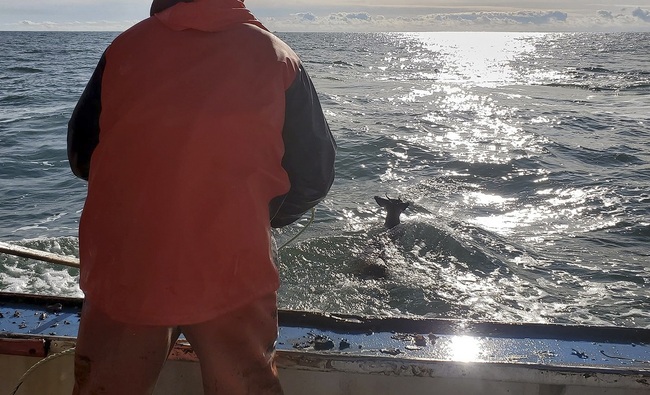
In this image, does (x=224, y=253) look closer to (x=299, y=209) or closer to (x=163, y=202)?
(x=163, y=202)

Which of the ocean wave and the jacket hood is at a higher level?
the jacket hood

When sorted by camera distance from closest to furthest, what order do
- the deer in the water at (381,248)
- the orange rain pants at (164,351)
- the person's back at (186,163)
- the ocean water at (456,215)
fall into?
the person's back at (186,163), the orange rain pants at (164,351), the ocean water at (456,215), the deer in the water at (381,248)

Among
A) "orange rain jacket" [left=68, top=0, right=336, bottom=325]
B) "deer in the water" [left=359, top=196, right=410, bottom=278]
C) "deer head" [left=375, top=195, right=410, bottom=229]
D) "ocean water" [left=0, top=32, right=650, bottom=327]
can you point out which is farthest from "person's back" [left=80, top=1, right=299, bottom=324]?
"deer head" [left=375, top=195, right=410, bottom=229]

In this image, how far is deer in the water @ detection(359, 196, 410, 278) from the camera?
7.77 m

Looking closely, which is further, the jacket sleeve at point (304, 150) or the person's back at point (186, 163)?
the jacket sleeve at point (304, 150)

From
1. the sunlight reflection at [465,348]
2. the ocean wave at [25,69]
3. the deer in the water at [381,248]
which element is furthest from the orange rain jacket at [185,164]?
the ocean wave at [25,69]

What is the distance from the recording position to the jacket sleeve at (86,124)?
85.7 inches

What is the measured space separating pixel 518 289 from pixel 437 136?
11.0 metres

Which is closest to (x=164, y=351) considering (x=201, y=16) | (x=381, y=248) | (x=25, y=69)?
(x=201, y=16)

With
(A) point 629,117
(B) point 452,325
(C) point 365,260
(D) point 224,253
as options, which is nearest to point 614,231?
(C) point 365,260

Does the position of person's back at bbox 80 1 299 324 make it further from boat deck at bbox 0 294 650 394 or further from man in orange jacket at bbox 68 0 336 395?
boat deck at bbox 0 294 650 394

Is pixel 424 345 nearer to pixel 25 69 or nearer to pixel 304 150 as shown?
pixel 304 150

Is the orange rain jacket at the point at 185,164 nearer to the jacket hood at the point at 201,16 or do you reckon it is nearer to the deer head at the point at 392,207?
the jacket hood at the point at 201,16

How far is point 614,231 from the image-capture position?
9891 mm
